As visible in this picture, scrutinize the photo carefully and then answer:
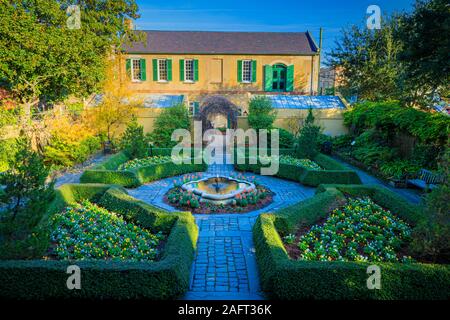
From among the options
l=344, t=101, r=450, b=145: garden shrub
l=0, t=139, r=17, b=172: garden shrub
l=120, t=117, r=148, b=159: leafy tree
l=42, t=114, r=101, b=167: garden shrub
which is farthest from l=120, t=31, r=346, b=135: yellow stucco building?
l=0, t=139, r=17, b=172: garden shrub

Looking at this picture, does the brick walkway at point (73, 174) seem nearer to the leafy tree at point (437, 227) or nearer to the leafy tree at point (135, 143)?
the leafy tree at point (135, 143)

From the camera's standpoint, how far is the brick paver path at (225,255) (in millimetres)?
6094

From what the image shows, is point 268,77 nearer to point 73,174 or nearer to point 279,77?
point 279,77

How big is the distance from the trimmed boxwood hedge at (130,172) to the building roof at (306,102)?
10.6 m

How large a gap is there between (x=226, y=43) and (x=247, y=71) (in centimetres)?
311

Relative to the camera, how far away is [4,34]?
14328 millimetres

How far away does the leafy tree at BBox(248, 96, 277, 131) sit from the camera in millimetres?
21391

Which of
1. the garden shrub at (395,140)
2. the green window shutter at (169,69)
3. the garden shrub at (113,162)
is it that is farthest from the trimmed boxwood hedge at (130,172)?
the green window shutter at (169,69)

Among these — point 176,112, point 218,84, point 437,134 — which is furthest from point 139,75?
point 437,134

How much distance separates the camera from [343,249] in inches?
296

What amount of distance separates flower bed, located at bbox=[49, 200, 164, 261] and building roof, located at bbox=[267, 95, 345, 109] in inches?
675

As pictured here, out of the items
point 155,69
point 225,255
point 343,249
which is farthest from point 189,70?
point 343,249

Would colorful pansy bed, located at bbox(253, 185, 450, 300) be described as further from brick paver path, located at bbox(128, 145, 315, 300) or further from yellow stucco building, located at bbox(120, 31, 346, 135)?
yellow stucco building, located at bbox(120, 31, 346, 135)

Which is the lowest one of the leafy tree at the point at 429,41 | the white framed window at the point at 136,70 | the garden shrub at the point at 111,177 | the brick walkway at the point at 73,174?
the brick walkway at the point at 73,174
